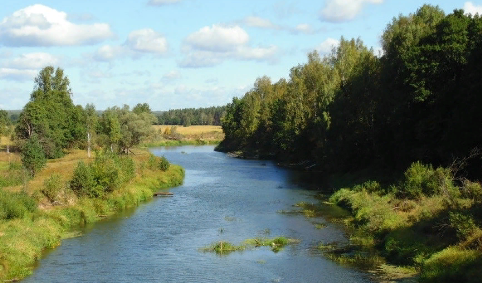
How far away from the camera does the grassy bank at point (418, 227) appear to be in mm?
27766

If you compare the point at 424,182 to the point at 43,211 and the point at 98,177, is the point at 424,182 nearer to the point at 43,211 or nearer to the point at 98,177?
the point at 98,177

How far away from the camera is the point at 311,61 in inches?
4070

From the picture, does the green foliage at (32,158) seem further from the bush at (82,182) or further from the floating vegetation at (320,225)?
the floating vegetation at (320,225)

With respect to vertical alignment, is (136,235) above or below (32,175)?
below

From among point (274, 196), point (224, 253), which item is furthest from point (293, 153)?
point (224, 253)

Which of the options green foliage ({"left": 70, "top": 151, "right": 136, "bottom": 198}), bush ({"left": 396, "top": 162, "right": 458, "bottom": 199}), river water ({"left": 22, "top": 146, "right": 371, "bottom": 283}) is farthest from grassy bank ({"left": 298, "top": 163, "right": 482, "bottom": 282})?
green foliage ({"left": 70, "top": 151, "right": 136, "bottom": 198})

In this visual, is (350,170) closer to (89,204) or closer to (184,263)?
(89,204)

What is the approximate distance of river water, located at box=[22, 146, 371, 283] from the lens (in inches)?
1196

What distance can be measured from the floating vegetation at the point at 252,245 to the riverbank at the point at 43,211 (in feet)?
37.3

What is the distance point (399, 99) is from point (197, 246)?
27499mm

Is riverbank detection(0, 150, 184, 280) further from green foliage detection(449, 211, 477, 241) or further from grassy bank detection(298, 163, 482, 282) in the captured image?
green foliage detection(449, 211, 477, 241)

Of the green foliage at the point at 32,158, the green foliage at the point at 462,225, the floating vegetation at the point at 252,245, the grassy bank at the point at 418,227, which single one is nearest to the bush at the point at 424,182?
the grassy bank at the point at 418,227

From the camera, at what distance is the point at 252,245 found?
1471 inches

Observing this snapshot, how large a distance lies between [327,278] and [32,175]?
109ft
